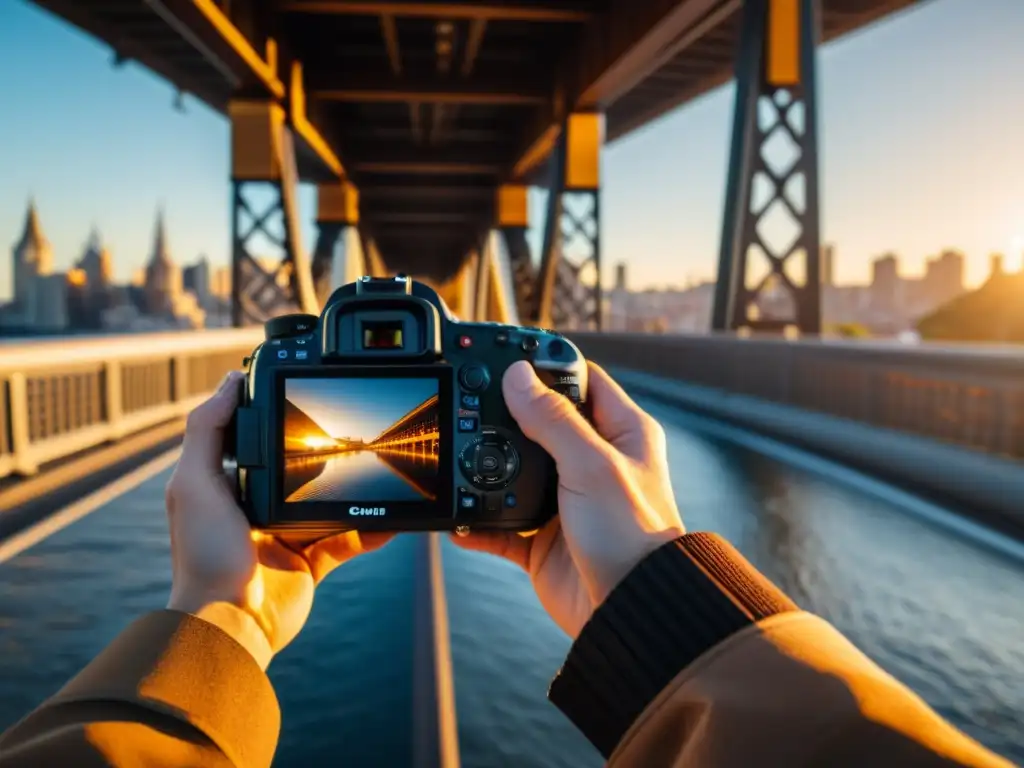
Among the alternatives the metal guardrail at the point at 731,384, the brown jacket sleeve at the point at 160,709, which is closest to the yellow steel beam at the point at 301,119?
the metal guardrail at the point at 731,384

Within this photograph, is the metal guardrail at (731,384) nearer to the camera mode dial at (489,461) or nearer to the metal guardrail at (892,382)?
the metal guardrail at (892,382)

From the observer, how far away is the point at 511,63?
2136cm

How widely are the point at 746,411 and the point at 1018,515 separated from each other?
4855mm

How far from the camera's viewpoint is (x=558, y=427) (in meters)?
1.64

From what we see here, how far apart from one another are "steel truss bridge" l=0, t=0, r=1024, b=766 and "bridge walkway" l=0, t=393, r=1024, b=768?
4.8 inches

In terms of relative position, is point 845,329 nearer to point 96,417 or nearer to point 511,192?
point 511,192

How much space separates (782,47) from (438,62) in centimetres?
1022

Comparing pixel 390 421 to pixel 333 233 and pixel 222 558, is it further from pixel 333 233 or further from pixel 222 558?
pixel 333 233

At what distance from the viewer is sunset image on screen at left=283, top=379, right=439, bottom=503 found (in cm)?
191

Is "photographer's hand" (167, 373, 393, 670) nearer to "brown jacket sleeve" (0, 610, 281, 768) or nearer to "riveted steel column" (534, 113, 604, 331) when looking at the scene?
"brown jacket sleeve" (0, 610, 281, 768)

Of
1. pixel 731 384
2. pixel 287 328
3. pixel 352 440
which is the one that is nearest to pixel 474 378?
pixel 352 440

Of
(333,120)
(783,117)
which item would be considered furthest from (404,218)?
(783,117)

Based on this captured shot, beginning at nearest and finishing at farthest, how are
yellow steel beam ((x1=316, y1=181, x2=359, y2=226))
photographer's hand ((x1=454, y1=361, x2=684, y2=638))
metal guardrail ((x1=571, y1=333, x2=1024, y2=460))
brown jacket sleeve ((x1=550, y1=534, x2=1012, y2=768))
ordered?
brown jacket sleeve ((x1=550, y1=534, x2=1012, y2=768))
photographer's hand ((x1=454, y1=361, x2=684, y2=638))
metal guardrail ((x1=571, y1=333, x2=1024, y2=460))
yellow steel beam ((x1=316, y1=181, x2=359, y2=226))

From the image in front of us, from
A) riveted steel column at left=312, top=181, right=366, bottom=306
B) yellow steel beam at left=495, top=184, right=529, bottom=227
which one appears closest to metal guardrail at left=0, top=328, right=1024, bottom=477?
riveted steel column at left=312, top=181, right=366, bottom=306
